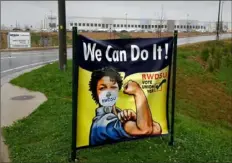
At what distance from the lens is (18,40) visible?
1156 inches

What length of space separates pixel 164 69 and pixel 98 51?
4.10ft

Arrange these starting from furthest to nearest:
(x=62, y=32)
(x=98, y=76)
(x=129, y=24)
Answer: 1. (x=129, y=24)
2. (x=62, y=32)
3. (x=98, y=76)

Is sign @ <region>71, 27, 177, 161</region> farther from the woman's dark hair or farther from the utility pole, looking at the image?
the utility pole

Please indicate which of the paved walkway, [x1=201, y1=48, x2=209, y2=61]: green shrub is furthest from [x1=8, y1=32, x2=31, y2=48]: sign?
the paved walkway

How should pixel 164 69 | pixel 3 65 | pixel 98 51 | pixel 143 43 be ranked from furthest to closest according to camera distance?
pixel 3 65 → pixel 164 69 → pixel 143 43 → pixel 98 51

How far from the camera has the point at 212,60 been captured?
25.4m

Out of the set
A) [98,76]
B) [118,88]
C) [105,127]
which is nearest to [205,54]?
[118,88]

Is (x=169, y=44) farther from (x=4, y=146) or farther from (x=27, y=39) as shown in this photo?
(x=27, y=39)

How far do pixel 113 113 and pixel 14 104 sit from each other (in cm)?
497

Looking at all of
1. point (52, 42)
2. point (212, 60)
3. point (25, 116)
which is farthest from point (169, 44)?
point (52, 42)

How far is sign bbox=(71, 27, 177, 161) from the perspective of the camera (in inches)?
194

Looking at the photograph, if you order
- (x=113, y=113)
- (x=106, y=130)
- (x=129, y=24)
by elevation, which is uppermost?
(x=129, y=24)

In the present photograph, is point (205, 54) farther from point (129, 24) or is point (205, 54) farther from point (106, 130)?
point (129, 24)

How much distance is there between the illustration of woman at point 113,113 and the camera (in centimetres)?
508
